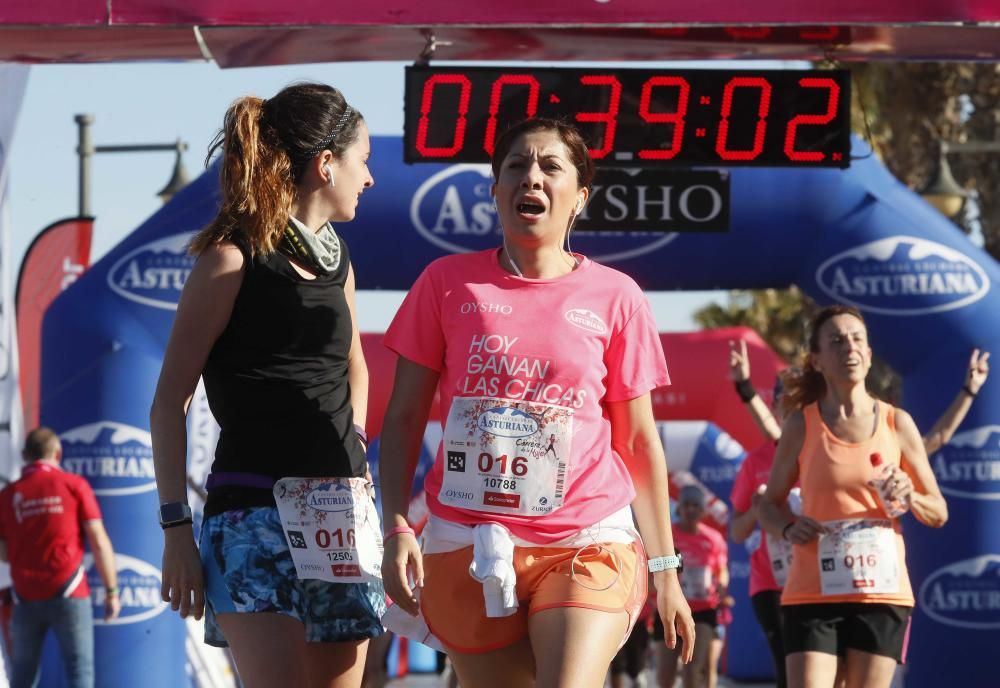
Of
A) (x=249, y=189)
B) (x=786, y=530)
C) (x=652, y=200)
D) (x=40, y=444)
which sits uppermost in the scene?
(x=652, y=200)

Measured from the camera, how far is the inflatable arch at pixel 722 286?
9.12 m

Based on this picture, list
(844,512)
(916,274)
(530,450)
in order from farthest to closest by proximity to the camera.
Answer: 1. (916,274)
2. (844,512)
3. (530,450)

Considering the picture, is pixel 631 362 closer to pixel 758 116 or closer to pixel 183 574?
pixel 183 574

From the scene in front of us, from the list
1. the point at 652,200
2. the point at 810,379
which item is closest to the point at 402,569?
the point at 810,379

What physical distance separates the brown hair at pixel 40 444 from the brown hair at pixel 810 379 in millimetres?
4415

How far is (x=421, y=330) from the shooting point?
4.12 metres

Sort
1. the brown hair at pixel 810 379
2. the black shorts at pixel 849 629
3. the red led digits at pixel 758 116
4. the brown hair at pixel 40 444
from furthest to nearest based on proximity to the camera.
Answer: the brown hair at pixel 40 444 < the red led digits at pixel 758 116 < the brown hair at pixel 810 379 < the black shorts at pixel 849 629

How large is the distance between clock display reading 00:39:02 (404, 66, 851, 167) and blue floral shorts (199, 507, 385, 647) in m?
3.81

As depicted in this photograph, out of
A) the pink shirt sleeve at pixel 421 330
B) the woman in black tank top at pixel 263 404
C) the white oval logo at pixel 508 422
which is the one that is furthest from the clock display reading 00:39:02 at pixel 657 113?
the white oval logo at pixel 508 422

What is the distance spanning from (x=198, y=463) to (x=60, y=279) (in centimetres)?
435

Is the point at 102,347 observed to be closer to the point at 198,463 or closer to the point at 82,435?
the point at 82,435

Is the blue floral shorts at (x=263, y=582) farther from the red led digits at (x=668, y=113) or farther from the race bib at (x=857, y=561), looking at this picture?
the red led digits at (x=668, y=113)

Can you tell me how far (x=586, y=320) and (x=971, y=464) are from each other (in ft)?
18.5

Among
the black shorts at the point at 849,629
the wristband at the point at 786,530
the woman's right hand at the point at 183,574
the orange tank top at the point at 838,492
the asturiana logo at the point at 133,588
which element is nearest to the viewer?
the woman's right hand at the point at 183,574
